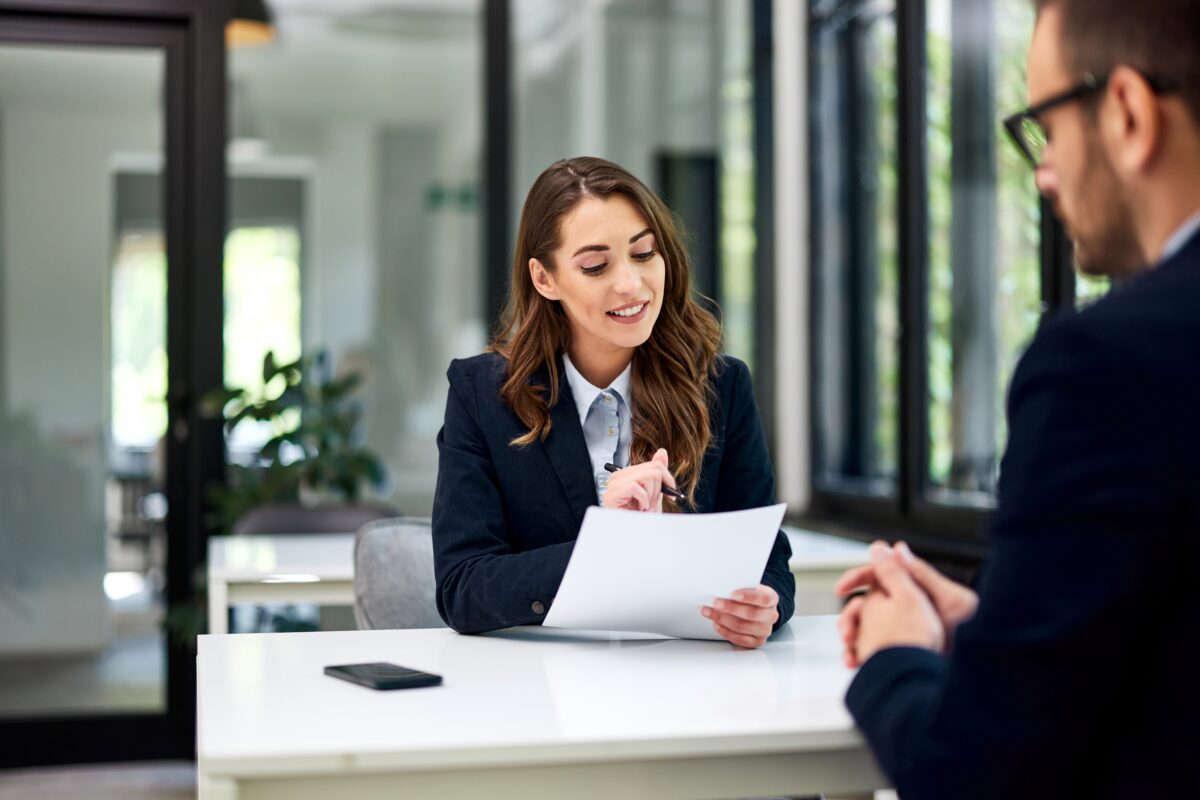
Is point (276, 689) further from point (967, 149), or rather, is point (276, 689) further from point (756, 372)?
point (756, 372)

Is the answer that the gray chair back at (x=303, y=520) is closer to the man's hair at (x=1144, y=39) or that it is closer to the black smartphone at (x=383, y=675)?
the black smartphone at (x=383, y=675)

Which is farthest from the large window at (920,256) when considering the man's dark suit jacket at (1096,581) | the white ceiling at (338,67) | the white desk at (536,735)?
the man's dark suit jacket at (1096,581)

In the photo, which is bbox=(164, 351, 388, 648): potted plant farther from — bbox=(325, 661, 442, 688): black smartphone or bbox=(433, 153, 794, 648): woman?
bbox=(325, 661, 442, 688): black smartphone

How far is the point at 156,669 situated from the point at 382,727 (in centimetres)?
366

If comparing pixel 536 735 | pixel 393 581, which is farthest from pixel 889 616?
pixel 393 581

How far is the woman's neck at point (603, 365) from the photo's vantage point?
202 centimetres

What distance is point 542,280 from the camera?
2047 mm

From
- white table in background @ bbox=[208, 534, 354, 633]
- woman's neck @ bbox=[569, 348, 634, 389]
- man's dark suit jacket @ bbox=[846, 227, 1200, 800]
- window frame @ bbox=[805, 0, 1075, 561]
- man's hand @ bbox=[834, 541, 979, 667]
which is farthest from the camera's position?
window frame @ bbox=[805, 0, 1075, 561]

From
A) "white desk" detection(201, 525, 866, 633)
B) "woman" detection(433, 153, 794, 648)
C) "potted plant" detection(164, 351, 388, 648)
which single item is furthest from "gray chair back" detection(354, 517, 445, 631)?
"potted plant" detection(164, 351, 388, 648)

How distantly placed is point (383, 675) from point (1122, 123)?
2.89ft

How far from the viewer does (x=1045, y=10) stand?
40.3 inches

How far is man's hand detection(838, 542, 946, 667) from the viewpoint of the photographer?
1.16 meters

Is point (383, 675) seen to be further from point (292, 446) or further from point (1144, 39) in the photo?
point (292, 446)

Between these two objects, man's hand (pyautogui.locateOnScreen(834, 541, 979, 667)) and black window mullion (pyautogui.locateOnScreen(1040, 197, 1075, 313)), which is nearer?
man's hand (pyautogui.locateOnScreen(834, 541, 979, 667))
